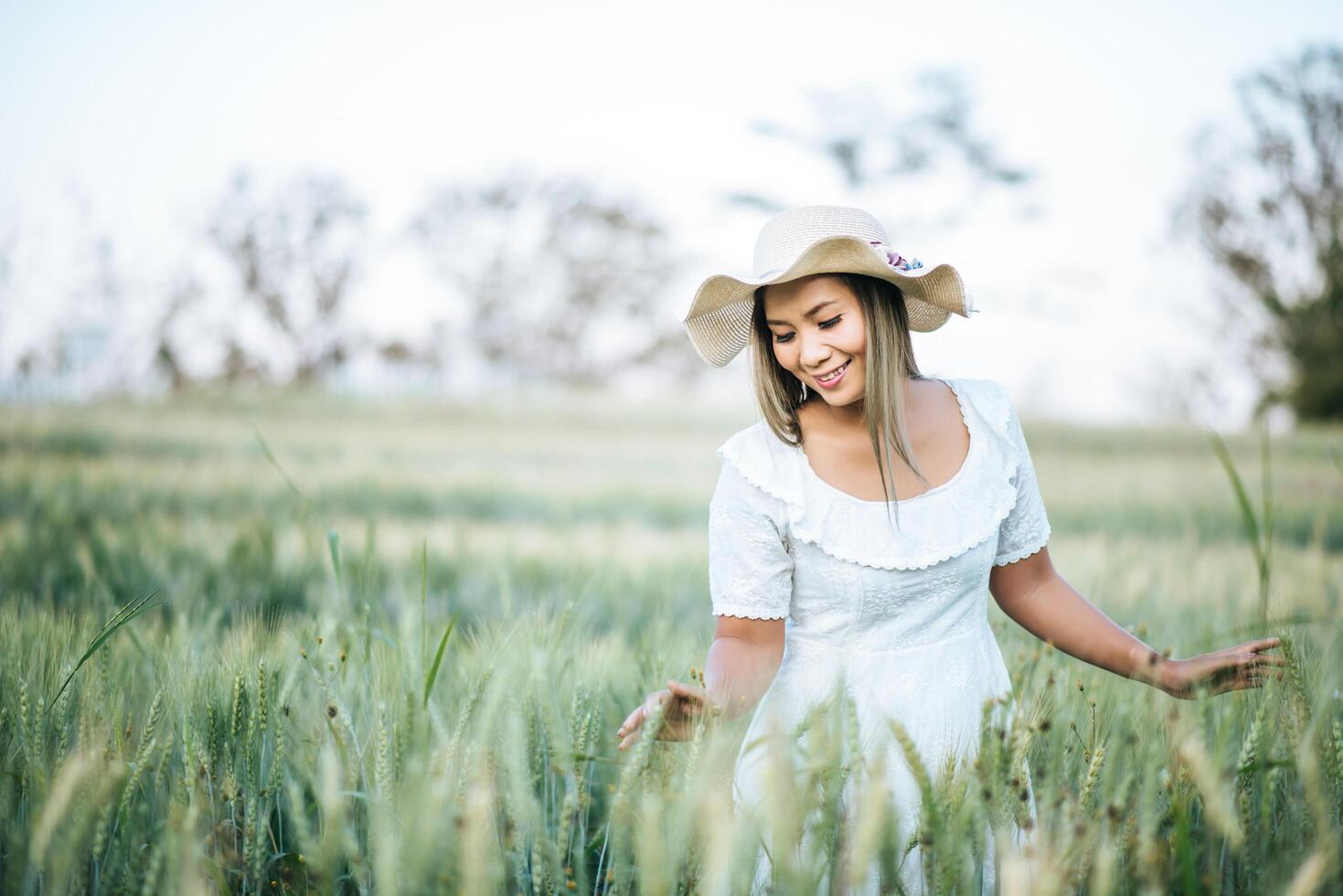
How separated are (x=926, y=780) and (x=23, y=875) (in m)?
0.90

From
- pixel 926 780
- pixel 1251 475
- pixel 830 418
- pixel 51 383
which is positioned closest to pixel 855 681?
pixel 830 418

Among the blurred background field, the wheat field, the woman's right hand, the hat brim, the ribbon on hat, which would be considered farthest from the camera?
the blurred background field

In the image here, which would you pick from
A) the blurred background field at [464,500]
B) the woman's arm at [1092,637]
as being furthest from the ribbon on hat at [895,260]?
the blurred background field at [464,500]

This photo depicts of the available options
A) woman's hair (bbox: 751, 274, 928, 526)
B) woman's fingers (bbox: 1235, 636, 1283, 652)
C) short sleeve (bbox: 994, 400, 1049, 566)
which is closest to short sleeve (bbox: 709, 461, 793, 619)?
woman's hair (bbox: 751, 274, 928, 526)

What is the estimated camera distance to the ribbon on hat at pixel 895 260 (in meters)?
1.67

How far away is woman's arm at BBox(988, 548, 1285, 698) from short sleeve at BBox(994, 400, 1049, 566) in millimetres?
21

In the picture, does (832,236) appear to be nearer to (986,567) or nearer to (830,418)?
(830,418)

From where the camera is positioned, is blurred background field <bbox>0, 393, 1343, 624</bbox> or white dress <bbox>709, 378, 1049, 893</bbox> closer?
white dress <bbox>709, 378, 1049, 893</bbox>

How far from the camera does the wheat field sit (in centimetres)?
95

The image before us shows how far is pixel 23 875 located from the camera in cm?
103

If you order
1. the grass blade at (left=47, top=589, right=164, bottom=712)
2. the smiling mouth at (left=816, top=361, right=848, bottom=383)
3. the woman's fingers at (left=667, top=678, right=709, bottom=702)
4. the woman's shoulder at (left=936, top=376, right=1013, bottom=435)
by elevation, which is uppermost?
the smiling mouth at (left=816, top=361, right=848, bottom=383)

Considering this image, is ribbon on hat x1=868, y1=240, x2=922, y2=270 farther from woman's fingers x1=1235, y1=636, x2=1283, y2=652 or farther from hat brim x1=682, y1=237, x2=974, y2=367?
woman's fingers x1=1235, y1=636, x2=1283, y2=652

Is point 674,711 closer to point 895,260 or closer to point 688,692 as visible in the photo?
point 688,692

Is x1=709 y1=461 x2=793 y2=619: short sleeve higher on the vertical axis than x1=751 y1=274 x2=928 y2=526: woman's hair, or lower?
lower
